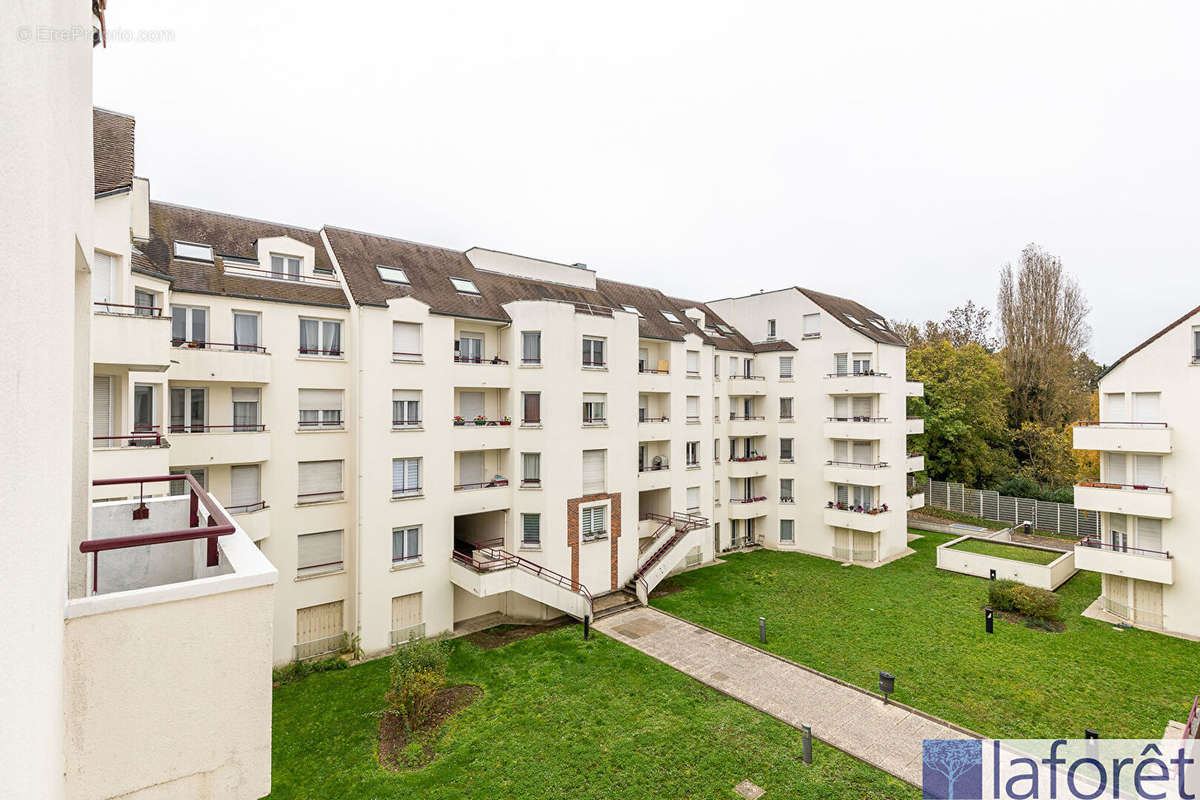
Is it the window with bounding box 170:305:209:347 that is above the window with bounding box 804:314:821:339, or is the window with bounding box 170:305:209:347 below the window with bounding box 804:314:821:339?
below

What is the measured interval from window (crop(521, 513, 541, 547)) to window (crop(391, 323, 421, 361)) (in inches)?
313

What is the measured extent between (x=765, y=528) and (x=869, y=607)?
11.1 m

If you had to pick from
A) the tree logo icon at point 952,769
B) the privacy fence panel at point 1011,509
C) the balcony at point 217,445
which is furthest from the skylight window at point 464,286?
the privacy fence panel at point 1011,509

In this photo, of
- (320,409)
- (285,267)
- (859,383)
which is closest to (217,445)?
(320,409)

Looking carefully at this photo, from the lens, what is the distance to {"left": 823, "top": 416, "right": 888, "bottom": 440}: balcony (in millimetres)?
31047

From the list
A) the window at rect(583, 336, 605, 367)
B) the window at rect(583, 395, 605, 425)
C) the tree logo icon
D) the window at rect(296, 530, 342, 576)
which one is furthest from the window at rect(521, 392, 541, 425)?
the tree logo icon

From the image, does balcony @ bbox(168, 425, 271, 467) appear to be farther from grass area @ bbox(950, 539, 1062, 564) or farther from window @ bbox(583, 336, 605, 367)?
grass area @ bbox(950, 539, 1062, 564)

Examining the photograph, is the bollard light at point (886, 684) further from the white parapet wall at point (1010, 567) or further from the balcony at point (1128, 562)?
the white parapet wall at point (1010, 567)

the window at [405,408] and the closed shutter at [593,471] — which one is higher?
the window at [405,408]

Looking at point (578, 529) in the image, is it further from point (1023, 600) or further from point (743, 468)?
point (1023, 600)

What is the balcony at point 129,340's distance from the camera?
11578 millimetres

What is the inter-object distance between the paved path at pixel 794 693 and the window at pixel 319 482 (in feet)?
38.1

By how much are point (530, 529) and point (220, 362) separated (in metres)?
12.8

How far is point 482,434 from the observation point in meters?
22.9
